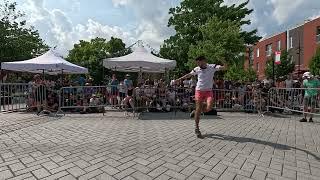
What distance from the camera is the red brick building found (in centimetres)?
4934

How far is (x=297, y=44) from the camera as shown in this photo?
55312 millimetres

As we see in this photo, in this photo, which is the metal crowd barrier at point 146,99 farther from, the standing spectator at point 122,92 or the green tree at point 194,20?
the green tree at point 194,20

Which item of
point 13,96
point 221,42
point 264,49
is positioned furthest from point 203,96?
point 264,49

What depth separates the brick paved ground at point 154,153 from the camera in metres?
4.88

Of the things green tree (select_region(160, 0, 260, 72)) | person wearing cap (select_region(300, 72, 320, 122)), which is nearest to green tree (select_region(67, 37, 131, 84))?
green tree (select_region(160, 0, 260, 72))

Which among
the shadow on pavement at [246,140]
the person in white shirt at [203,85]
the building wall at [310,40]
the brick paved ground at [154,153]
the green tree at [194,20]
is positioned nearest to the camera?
the brick paved ground at [154,153]

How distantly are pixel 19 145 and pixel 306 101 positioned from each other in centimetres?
922

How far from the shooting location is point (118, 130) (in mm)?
8891

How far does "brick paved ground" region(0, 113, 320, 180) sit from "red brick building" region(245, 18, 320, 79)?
117ft

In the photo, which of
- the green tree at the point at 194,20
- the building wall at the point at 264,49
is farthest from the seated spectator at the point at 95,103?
the building wall at the point at 264,49

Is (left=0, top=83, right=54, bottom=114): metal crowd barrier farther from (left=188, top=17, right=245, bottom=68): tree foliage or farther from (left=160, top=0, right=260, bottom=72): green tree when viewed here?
(left=160, top=0, right=260, bottom=72): green tree

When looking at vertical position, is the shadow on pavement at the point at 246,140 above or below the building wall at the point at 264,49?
below

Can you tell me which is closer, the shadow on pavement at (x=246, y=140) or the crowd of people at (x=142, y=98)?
the shadow on pavement at (x=246, y=140)

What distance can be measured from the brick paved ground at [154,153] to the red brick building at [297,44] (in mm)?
35625
